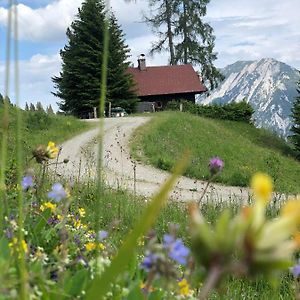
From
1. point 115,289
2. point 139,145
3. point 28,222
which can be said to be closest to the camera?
point 115,289

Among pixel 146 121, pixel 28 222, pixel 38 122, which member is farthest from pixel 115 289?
pixel 146 121

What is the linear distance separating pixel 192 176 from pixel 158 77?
93.4 feet

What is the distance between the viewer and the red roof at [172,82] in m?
42.2

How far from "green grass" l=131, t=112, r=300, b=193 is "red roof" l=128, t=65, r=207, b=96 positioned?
14297 mm

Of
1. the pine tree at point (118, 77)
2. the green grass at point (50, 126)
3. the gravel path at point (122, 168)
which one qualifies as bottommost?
the gravel path at point (122, 168)

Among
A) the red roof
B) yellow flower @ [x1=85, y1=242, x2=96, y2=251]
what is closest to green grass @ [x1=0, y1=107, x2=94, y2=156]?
yellow flower @ [x1=85, y1=242, x2=96, y2=251]

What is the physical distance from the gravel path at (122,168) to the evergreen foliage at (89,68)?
24.4 feet

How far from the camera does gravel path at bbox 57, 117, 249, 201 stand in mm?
10807

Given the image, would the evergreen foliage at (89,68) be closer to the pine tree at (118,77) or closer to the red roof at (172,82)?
the pine tree at (118,77)

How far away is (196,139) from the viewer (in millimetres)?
23047

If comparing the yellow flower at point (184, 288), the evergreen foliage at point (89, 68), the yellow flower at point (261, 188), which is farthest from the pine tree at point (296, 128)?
the yellow flower at point (261, 188)

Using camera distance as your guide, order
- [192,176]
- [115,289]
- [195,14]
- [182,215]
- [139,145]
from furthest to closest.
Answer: [195,14]
[139,145]
[192,176]
[182,215]
[115,289]

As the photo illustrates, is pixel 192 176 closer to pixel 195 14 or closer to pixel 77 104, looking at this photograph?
pixel 77 104

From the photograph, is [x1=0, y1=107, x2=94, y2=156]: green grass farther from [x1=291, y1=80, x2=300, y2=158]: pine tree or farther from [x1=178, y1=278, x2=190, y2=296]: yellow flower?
[x1=178, y1=278, x2=190, y2=296]: yellow flower
